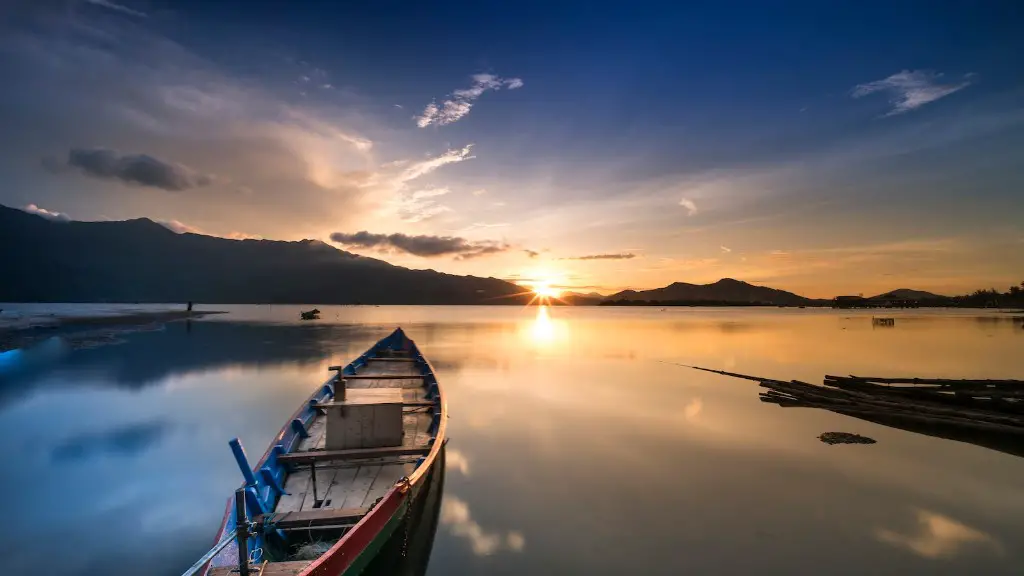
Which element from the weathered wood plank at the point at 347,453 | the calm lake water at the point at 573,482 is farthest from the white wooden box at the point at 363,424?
the calm lake water at the point at 573,482

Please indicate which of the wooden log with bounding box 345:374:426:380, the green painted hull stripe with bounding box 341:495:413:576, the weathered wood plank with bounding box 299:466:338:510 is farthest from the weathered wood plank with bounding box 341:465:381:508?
the wooden log with bounding box 345:374:426:380

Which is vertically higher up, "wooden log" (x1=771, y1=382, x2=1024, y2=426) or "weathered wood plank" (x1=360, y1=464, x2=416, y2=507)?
"weathered wood plank" (x1=360, y1=464, x2=416, y2=507)

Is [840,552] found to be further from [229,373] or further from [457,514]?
[229,373]

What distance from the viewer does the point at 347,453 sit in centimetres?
1158

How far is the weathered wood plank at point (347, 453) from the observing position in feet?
36.9

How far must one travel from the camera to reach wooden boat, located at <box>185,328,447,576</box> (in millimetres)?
6925

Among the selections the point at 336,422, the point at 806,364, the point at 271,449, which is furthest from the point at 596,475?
the point at 806,364

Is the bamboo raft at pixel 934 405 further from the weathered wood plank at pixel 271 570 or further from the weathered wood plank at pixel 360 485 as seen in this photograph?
A: the weathered wood plank at pixel 271 570

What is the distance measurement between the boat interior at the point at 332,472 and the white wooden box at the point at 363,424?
24 mm

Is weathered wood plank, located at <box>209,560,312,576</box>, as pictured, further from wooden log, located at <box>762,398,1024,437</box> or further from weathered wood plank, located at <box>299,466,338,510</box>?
wooden log, located at <box>762,398,1024,437</box>

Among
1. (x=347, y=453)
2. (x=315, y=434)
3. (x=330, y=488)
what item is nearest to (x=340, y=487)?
(x=330, y=488)

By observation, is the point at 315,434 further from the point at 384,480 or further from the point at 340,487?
the point at 384,480

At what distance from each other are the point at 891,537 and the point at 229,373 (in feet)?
132

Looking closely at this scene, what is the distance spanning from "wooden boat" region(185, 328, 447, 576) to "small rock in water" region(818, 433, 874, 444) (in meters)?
16.4
